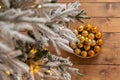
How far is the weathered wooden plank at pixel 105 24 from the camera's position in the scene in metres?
1.90

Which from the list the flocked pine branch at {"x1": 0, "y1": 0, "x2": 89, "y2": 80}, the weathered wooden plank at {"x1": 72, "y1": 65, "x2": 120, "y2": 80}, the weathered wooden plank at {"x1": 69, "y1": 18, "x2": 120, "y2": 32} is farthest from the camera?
the weathered wooden plank at {"x1": 69, "y1": 18, "x2": 120, "y2": 32}

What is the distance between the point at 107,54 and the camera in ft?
5.98

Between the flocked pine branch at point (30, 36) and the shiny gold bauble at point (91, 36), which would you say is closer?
the flocked pine branch at point (30, 36)

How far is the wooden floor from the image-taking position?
1765 millimetres

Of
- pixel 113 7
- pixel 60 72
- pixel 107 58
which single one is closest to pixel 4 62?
pixel 60 72

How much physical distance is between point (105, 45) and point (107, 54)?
0.07m

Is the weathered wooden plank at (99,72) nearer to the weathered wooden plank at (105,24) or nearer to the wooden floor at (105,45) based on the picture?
the wooden floor at (105,45)

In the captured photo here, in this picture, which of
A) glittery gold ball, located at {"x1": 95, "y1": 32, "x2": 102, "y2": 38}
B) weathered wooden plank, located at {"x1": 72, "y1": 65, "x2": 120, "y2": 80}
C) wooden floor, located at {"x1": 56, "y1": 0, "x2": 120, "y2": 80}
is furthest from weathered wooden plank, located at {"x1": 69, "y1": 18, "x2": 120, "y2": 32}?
weathered wooden plank, located at {"x1": 72, "y1": 65, "x2": 120, "y2": 80}

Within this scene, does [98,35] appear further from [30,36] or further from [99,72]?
[30,36]

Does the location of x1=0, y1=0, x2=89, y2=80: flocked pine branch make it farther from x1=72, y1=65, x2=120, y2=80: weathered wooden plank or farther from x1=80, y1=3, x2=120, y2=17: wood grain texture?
x1=80, y1=3, x2=120, y2=17: wood grain texture

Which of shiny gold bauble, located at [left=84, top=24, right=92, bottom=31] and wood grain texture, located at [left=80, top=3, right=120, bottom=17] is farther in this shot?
wood grain texture, located at [left=80, top=3, right=120, bottom=17]

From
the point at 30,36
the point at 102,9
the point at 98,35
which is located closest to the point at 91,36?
the point at 98,35

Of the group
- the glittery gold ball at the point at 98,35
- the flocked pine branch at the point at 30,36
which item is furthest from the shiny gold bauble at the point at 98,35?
the flocked pine branch at the point at 30,36

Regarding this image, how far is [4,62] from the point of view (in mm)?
877
